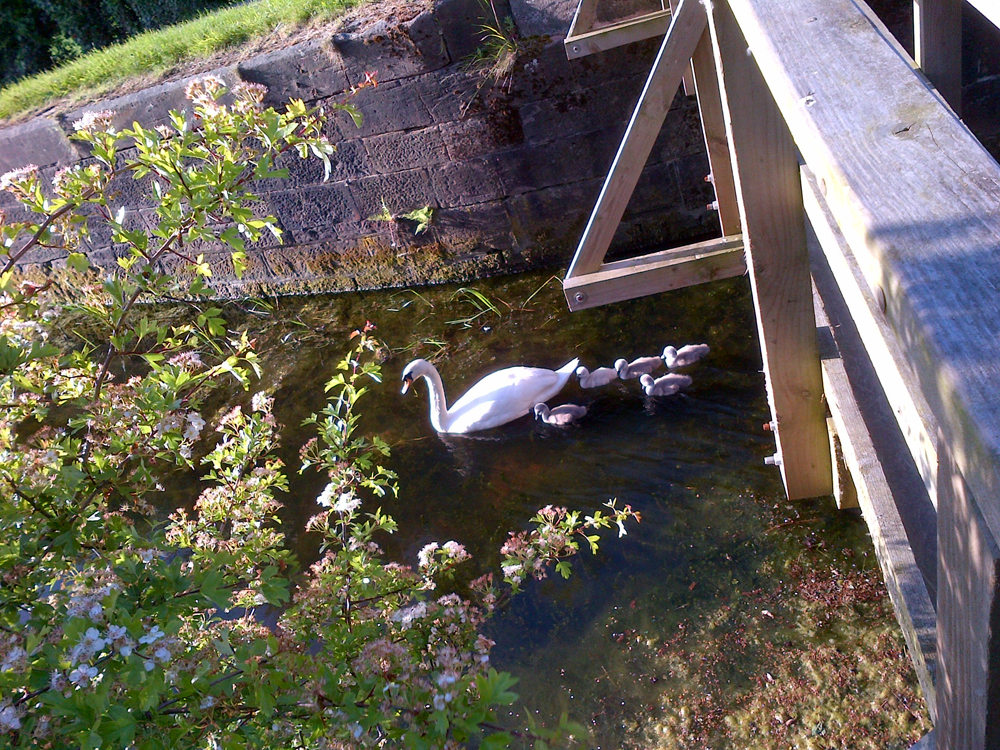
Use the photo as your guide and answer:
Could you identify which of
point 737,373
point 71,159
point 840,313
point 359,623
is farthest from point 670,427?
point 71,159

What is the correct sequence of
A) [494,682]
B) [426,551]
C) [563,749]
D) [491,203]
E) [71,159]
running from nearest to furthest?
[494,682] → [426,551] → [563,749] → [491,203] → [71,159]

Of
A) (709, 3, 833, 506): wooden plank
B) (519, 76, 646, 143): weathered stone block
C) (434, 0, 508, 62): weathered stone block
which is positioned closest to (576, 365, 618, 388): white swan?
(709, 3, 833, 506): wooden plank

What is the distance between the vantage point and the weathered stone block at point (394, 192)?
246 inches

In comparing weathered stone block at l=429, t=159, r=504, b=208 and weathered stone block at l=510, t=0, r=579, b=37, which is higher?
weathered stone block at l=510, t=0, r=579, b=37

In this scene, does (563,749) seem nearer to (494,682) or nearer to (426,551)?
(426,551)

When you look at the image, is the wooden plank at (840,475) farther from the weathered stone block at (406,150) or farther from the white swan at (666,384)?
the weathered stone block at (406,150)

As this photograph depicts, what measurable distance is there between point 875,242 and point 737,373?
12.2 feet

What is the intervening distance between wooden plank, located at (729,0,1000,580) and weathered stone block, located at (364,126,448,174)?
16.5 feet

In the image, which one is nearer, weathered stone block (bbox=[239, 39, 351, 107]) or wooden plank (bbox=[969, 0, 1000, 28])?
wooden plank (bbox=[969, 0, 1000, 28])

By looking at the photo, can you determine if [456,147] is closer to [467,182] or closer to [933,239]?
[467,182]

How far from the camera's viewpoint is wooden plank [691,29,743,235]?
359cm

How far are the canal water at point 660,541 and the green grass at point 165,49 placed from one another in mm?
3180

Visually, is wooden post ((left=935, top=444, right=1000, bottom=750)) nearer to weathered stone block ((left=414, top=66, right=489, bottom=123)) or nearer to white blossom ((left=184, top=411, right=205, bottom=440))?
white blossom ((left=184, top=411, right=205, bottom=440))

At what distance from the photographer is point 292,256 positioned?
7.13m
